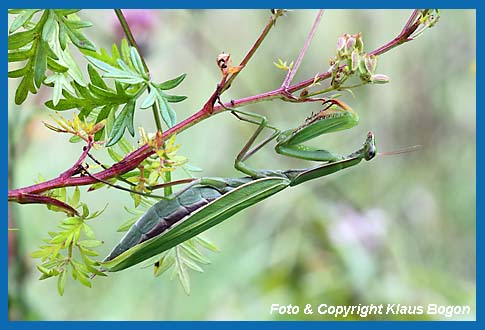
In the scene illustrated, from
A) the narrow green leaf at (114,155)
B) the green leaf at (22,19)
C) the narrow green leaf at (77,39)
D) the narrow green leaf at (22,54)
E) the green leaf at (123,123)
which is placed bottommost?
the narrow green leaf at (114,155)

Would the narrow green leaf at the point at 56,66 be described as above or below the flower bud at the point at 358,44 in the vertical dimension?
below

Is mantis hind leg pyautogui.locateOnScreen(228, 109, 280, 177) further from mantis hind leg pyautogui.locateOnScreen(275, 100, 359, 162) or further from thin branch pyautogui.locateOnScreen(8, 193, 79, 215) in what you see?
thin branch pyautogui.locateOnScreen(8, 193, 79, 215)

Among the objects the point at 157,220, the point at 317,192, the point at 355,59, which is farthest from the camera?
the point at 317,192

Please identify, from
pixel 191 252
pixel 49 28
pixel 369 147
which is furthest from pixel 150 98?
pixel 369 147

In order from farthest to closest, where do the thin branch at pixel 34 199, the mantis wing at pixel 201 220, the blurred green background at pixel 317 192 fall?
the blurred green background at pixel 317 192 < the mantis wing at pixel 201 220 < the thin branch at pixel 34 199

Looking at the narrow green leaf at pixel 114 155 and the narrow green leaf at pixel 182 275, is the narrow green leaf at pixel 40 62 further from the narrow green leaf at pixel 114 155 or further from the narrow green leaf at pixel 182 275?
the narrow green leaf at pixel 182 275

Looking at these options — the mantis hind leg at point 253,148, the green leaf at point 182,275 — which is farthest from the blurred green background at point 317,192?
the green leaf at point 182,275

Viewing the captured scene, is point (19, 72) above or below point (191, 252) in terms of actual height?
above

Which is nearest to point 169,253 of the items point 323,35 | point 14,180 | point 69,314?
point 14,180

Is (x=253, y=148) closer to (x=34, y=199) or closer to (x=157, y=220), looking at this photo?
(x=157, y=220)
